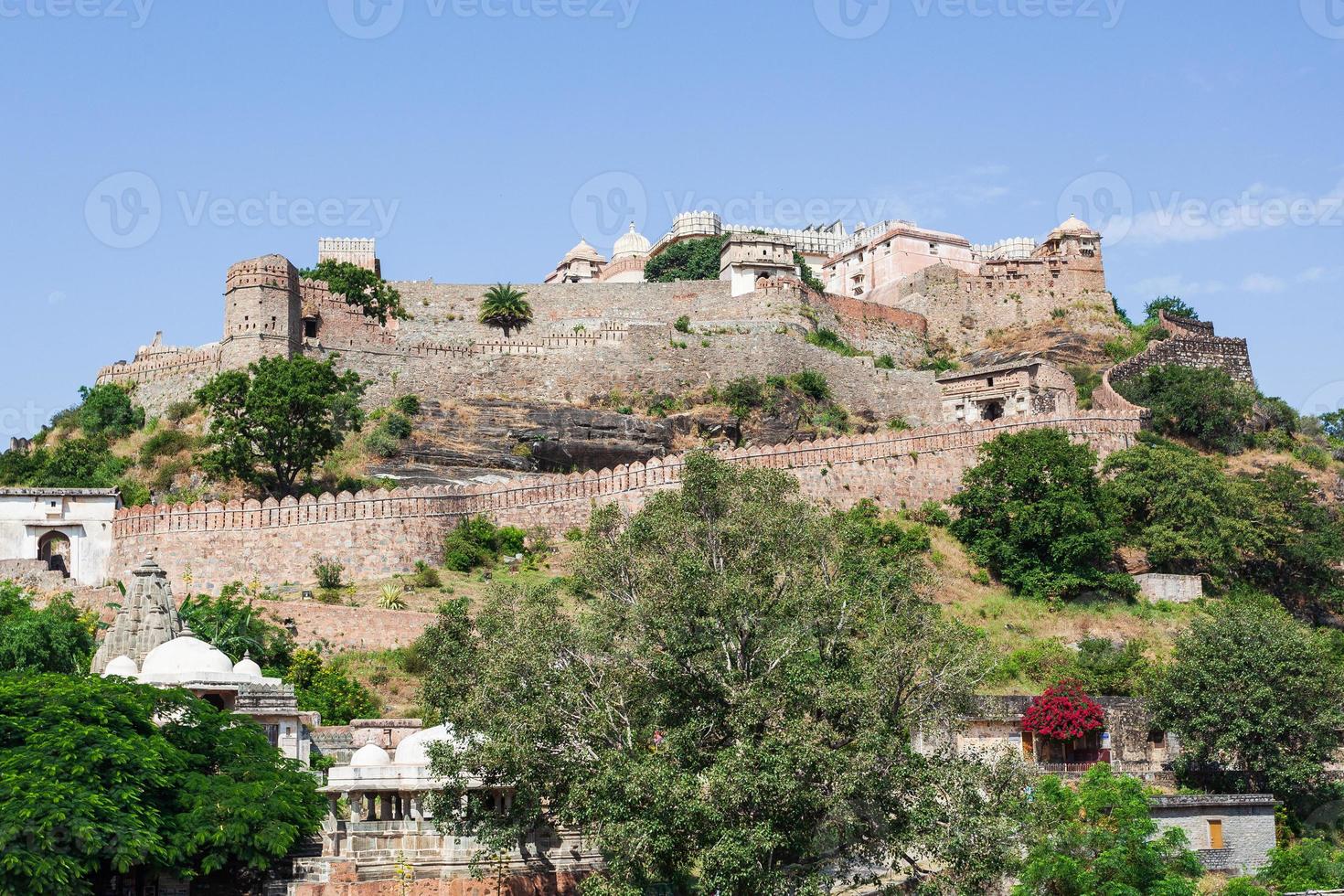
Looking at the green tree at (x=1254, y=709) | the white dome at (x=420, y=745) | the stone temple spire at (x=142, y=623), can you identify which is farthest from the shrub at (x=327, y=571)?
the green tree at (x=1254, y=709)

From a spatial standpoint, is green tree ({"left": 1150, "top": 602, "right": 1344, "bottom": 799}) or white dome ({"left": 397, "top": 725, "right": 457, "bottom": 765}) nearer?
white dome ({"left": 397, "top": 725, "right": 457, "bottom": 765})

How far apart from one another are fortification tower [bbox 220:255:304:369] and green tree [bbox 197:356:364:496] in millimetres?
5379

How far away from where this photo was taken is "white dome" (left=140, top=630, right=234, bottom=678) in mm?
27438

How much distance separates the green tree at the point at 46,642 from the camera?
29781 millimetres

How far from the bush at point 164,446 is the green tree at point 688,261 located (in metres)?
23.4

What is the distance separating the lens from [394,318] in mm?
56031

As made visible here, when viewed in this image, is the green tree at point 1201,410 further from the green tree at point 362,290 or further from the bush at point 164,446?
the bush at point 164,446

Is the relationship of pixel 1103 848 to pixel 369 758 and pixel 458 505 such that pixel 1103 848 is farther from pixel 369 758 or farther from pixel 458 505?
pixel 458 505

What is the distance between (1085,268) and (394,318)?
25.1 metres

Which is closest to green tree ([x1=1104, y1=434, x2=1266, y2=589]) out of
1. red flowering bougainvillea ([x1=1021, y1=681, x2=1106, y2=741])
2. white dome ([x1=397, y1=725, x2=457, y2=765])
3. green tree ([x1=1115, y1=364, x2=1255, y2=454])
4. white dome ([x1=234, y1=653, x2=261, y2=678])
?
green tree ([x1=1115, y1=364, x2=1255, y2=454])

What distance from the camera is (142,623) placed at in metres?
31.2

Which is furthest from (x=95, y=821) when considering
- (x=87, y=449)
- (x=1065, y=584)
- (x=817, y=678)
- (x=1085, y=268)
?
(x=1085, y=268)

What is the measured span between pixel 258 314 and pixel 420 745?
2747 cm

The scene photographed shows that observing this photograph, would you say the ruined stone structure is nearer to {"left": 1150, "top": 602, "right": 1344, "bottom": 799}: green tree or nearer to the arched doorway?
{"left": 1150, "top": 602, "right": 1344, "bottom": 799}: green tree
